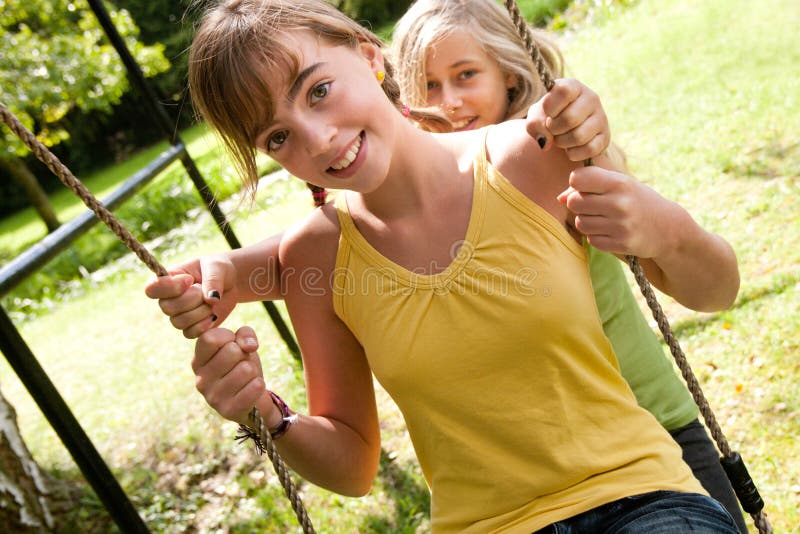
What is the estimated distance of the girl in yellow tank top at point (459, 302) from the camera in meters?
1.67

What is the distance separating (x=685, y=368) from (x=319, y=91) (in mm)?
1016

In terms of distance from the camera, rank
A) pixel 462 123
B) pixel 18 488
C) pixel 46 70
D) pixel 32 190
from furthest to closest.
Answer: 1. pixel 32 190
2. pixel 46 70
3. pixel 18 488
4. pixel 462 123

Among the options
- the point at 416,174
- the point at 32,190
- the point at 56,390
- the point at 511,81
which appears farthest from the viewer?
the point at 32,190

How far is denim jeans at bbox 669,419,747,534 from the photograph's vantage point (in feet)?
7.36

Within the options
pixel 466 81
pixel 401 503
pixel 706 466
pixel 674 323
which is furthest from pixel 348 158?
pixel 674 323

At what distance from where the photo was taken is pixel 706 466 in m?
2.28

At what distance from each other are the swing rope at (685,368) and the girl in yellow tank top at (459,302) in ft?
0.36

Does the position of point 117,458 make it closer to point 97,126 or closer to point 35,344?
point 35,344

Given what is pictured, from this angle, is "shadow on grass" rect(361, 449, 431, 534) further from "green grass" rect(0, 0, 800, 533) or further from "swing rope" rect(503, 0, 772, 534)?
"swing rope" rect(503, 0, 772, 534)

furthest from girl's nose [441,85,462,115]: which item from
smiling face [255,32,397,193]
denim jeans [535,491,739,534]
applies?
denim jeans [535,491,739,534]

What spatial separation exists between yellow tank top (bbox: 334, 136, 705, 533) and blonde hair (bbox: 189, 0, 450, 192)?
Answer: 0.50 metres

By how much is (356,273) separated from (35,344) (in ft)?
23.6

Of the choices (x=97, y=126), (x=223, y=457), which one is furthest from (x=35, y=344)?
(x=97, y=126)

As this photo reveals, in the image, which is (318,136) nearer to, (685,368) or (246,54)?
(246,54)
